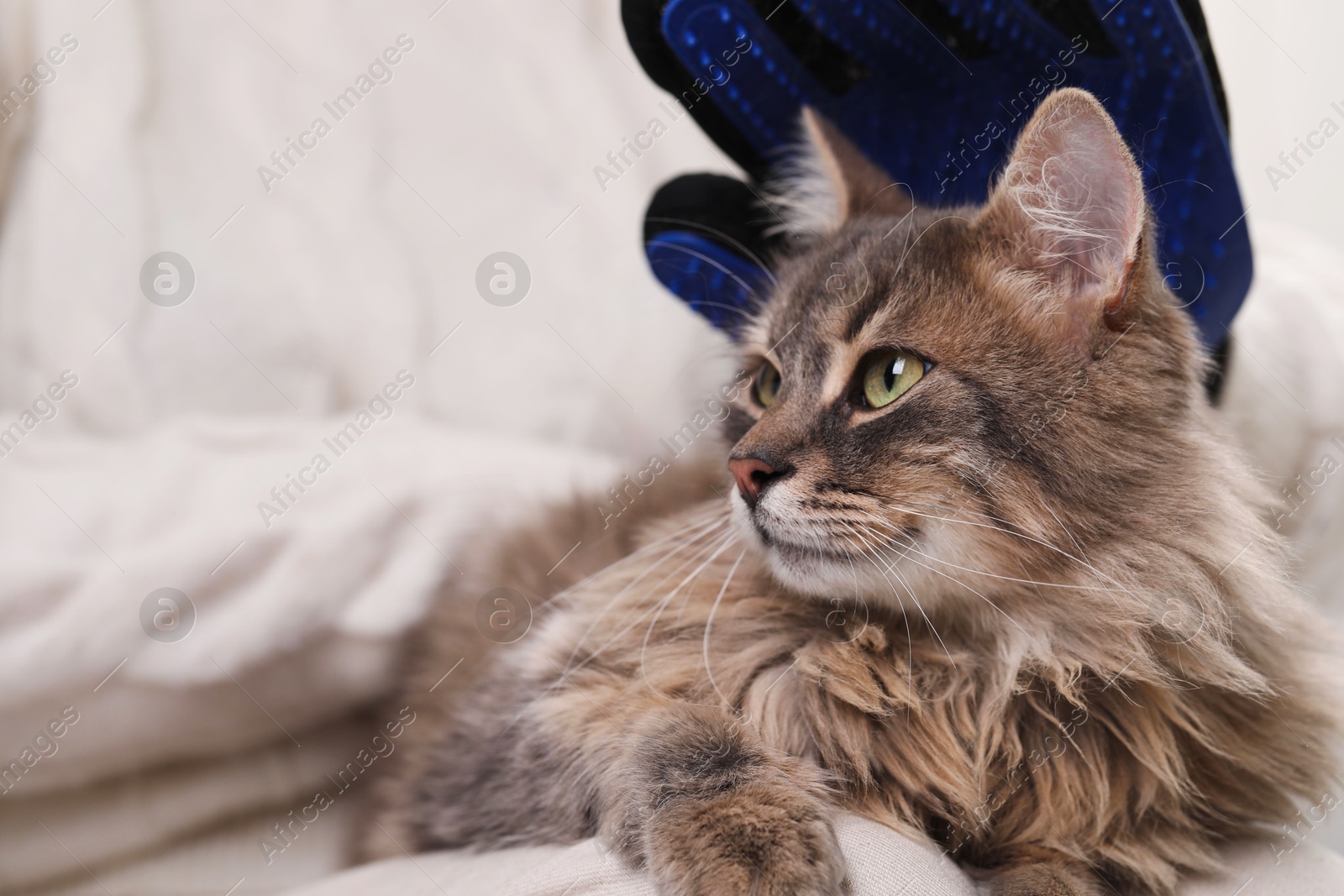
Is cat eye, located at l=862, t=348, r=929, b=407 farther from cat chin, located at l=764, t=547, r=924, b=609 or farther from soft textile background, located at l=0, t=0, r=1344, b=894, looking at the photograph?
soft textile background, located at l=0, t=0, r=1344, b=894

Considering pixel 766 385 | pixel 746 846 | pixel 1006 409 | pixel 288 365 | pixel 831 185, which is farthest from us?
pixel 288 365

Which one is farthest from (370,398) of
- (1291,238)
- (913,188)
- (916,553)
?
(1291,238)

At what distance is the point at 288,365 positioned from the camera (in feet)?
6.18

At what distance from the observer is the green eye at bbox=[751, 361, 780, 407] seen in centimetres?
120

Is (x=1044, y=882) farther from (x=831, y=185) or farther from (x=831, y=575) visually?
(x=831, y=185)

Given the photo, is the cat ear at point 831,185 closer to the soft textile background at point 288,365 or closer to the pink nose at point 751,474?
the soft textile background at point 288,365

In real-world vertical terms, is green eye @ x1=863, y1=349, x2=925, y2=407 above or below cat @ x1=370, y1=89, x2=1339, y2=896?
above

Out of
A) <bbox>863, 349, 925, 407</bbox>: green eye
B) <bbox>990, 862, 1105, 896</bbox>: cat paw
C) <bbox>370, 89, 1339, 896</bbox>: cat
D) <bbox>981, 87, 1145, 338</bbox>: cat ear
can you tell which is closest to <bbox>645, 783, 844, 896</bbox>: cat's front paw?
<bbox>370, 89, 1339, 896</bbox>: cat

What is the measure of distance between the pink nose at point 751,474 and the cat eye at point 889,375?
14 cm

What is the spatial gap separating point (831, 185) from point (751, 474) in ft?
1.89

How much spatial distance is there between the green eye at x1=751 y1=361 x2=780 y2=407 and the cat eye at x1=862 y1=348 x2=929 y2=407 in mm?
201

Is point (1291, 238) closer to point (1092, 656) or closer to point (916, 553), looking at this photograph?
point (1092, 656)

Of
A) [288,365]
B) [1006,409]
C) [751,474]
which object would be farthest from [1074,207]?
[288,365]

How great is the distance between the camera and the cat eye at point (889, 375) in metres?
0.96
